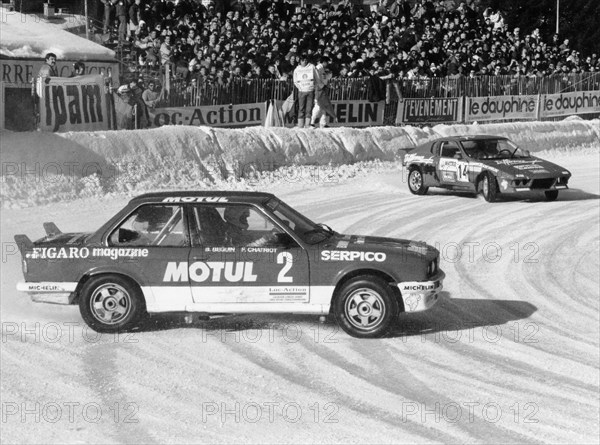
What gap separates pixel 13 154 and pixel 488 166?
317 inches

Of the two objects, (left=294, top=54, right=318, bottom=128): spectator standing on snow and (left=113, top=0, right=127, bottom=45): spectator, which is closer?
(left=294, top=54, right=318, bottom=128): spectator standing on snow

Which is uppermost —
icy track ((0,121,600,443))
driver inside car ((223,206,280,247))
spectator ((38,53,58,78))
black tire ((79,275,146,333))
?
spectator ((38,53,58,78))

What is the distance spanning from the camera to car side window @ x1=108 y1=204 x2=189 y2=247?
8719 millimetres

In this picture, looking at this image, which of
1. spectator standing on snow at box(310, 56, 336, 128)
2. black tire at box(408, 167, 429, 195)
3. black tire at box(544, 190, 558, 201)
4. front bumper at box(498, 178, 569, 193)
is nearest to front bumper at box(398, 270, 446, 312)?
front bumper at box(498, 178, 569, 193)

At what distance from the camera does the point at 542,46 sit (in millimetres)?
30328

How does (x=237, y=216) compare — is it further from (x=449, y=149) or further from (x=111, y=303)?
(x=449, y=149)

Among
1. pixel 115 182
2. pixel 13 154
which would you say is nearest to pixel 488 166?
pixel 115 182

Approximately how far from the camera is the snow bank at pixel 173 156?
52.9 ft

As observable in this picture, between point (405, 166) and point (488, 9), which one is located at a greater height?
point (488, 9)

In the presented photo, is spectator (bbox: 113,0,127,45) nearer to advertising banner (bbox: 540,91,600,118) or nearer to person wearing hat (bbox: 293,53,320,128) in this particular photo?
person wearing hat (bbox: 293,53,320,128)

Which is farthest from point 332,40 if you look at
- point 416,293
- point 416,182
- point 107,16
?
point 416,293

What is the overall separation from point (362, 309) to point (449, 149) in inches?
391

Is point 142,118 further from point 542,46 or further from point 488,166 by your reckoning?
point 542,46

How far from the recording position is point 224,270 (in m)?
8.56
